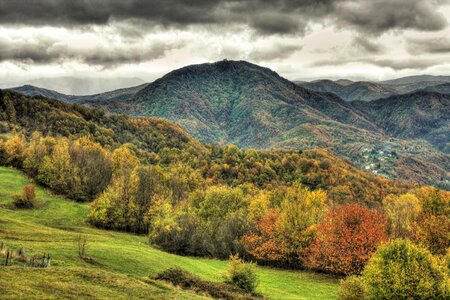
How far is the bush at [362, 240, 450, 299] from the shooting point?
47906 millimetres

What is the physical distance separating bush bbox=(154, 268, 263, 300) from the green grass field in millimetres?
2774

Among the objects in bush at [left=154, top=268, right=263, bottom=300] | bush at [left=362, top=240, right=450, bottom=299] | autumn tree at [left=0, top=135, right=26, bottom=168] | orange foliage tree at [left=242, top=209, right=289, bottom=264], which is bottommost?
orange foliage tree at [left=242, top=209, right=289, bottom=264]

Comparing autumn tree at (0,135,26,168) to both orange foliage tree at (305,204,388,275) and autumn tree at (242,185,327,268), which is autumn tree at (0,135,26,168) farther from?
orange foliage tree at (305,204,388,275)

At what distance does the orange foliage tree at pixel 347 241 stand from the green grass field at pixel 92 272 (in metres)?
3.31

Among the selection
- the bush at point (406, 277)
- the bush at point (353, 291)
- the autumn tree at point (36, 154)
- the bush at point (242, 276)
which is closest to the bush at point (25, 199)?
the autumn tree at point (36, 154)

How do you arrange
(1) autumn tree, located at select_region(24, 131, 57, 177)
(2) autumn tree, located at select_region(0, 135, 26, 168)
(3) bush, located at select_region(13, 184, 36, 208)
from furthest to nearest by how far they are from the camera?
(2) autumn tree, located at select_region(0, 135, 26, 168)
(1) autumn tree, located at select_region(24, 131, 57, 177)
(3) bush, located at select_region(13, 184, 36, 208)

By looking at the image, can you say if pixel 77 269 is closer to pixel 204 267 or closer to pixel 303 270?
pixel 204 267

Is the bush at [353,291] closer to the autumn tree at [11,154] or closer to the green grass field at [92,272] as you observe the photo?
the green grass field at [92,272]

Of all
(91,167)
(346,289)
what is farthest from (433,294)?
(91,167)

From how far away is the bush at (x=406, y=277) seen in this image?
1886 inches

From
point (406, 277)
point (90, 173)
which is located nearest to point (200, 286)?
point (406, 277)

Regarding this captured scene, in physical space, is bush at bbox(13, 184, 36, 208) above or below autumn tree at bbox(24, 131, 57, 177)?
below

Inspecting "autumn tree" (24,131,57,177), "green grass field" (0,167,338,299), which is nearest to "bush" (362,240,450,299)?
"green grass field" (0,167,338,299)

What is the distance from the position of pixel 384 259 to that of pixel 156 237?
5032 centimetres
